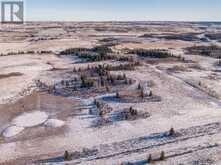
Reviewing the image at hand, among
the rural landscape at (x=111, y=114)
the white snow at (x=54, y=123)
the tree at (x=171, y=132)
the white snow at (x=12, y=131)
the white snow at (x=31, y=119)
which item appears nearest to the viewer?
the rural landscape at (x=111, y=114)

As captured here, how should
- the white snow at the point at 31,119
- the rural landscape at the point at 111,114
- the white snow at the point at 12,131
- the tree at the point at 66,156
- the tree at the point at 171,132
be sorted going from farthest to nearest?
the white snow at the point at 31,119 → the white snow at the point at 12,131 → the tree at the point at 171,132 → the rural landscape at the point at 111,114 → the tree at the point at 66,156

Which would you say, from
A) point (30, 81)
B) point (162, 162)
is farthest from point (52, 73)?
point (162, 162)

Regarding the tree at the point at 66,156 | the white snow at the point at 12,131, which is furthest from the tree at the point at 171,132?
the white snow at the point at 12,131

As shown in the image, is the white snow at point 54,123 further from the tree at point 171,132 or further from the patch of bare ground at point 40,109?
the tree at point 171,132

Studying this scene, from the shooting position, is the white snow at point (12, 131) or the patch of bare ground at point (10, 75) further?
the patch of bare ground at point (10, 75)

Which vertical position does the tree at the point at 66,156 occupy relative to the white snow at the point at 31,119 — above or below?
below
